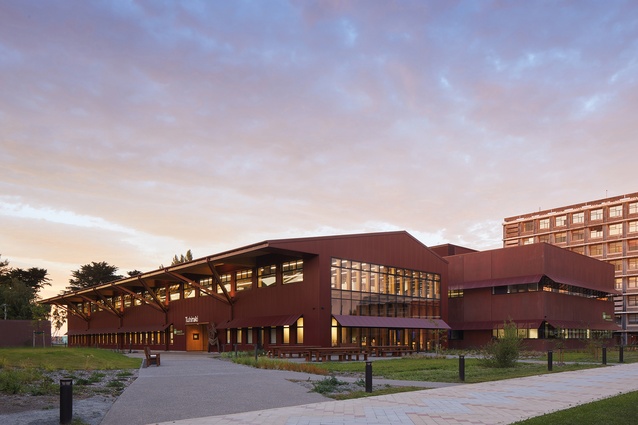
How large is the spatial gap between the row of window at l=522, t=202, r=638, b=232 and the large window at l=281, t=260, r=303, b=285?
79027 mm

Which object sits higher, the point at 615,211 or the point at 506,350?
the point at 615,211

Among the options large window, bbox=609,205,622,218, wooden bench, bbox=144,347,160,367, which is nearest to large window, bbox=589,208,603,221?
large window, bbox=609,205,622,218

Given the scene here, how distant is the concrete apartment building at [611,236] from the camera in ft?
345

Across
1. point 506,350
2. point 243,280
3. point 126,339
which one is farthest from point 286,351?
point 126,339

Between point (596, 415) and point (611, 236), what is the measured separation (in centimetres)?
10686

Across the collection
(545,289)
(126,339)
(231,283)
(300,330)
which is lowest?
(126,339)

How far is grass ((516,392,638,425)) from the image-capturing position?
11641 millimetres

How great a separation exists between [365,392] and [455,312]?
5168cm

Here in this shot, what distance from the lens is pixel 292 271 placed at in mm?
50156

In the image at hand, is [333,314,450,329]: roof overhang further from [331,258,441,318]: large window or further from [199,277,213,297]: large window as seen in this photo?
[199,277,213,297]: large window

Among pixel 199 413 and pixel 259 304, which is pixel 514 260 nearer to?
pixel 259 304

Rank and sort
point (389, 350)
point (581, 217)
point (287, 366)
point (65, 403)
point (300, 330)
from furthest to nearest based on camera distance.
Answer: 1. point (581, 217)
2. point (300, 330)
3. point (389, 350)
4. point (287, 366)
5. point (65, 403)

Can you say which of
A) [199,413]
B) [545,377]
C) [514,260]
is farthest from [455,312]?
[199,413]

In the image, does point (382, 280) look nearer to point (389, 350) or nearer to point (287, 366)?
point (389, 350)
